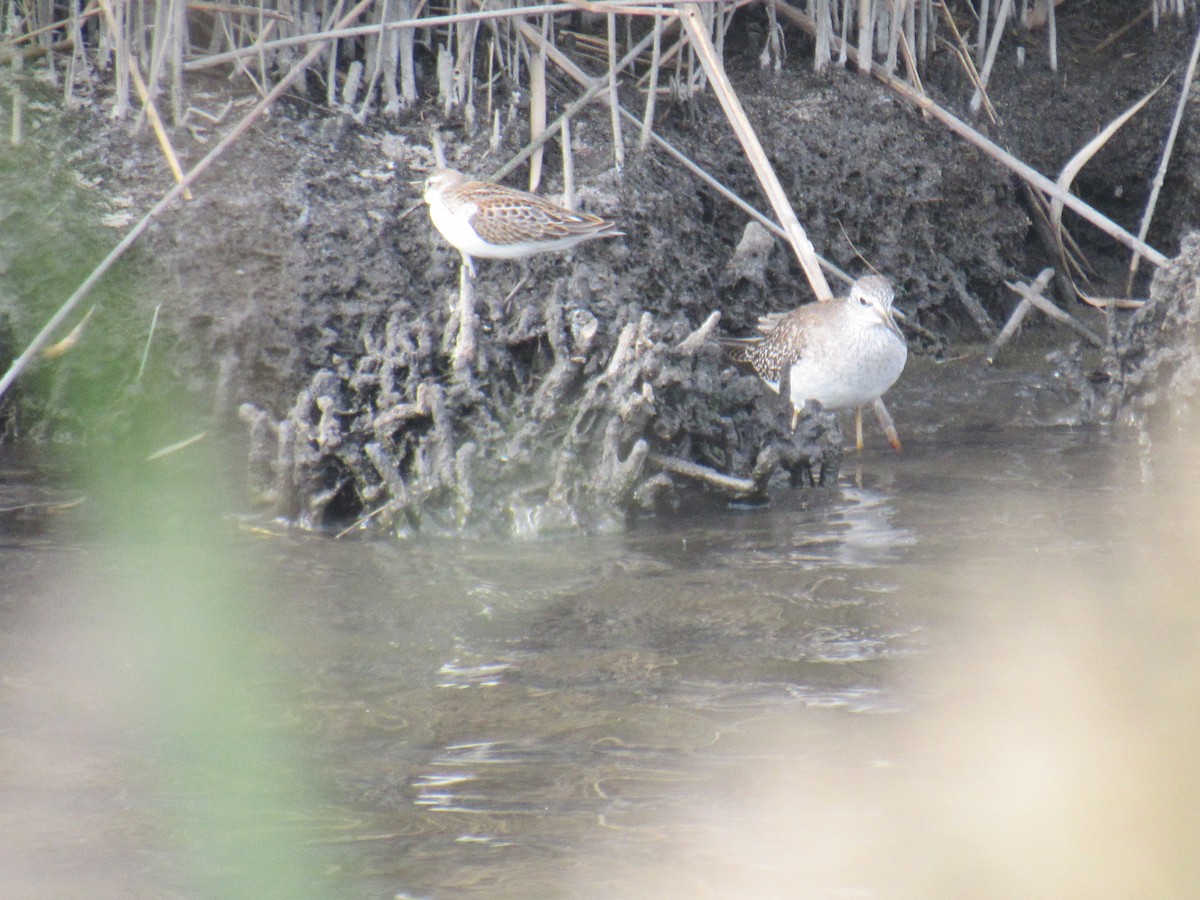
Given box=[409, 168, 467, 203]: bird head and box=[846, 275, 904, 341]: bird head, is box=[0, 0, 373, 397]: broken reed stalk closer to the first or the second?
box=[409, 168, 467, 203]: bird head

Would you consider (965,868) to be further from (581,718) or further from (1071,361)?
(1071,361)

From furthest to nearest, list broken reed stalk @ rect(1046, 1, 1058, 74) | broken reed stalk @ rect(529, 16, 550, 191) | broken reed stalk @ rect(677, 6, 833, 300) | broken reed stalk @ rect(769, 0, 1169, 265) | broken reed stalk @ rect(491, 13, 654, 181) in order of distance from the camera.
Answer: broken reed stalk @ rect(1046, 1, 1058, 74) → broken reed stalk @ rect(529, 16, 550, 191) → broken reed stalk @ rect(491, 13, 654, 181) → broken reed stalk @ rect(769, 0, 1169, 265) → broken reed stalk @ rect(677, 6, 833, 300)

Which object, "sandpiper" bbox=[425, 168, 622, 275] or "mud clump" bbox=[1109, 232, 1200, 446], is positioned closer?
"sandpiper" bbox=[425, 168, 622, 275]

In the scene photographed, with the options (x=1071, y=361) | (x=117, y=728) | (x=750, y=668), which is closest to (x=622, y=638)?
(x=750, y=668)

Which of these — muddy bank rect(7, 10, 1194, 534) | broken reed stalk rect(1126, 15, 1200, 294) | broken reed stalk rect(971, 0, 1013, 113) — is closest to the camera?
muddy bank rect(7, 10, 1194, 534)

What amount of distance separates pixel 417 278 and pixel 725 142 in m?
1.89

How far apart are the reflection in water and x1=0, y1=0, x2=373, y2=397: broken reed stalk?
43.4 inches

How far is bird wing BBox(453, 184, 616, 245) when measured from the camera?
628 cm

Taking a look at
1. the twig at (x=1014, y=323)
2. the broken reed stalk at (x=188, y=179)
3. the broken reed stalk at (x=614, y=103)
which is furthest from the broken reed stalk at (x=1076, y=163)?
the broken reed stalk at (x=188, y=179)

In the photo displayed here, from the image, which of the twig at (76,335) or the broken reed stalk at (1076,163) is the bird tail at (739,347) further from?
the twig at (76,335)

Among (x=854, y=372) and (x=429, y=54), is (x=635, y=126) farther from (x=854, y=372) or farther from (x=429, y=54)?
(x=854, y=372)

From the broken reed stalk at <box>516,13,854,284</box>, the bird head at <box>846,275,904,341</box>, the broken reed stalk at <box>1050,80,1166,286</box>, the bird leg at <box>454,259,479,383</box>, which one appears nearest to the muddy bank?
the bird leg at <box>454,259,479,383</box>

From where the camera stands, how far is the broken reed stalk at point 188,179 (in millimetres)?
5812

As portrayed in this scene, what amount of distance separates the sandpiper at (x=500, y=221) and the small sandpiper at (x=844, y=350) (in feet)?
3.39
